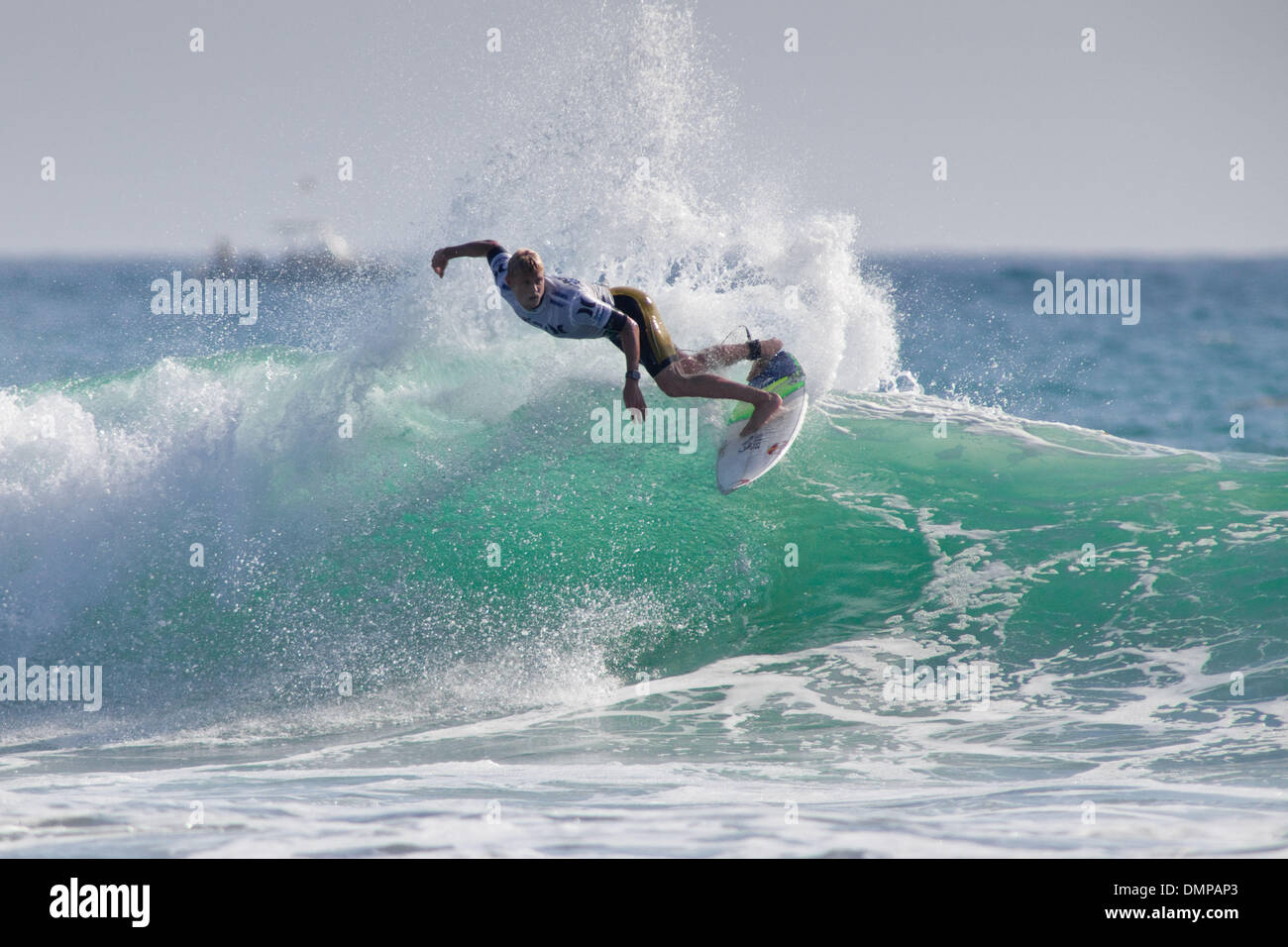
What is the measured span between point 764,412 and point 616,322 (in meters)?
1.60

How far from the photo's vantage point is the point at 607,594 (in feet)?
26.1

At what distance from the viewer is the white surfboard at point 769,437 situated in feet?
26.5

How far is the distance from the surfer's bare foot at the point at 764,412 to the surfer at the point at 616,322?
0.01 m

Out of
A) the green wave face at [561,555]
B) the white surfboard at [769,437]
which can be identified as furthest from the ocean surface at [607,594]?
the white surfboard at [769,437]

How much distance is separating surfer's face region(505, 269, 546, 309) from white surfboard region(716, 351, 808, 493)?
2148 millimetres

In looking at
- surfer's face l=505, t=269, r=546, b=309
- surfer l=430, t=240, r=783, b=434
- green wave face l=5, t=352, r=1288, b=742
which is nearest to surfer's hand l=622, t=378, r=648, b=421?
surfer l=430, t=240, r=783, b=434

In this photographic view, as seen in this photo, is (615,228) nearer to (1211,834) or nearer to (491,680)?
(491,680)

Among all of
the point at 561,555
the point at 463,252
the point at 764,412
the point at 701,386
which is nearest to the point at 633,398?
the point at 701,386

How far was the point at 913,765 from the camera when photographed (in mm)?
5812

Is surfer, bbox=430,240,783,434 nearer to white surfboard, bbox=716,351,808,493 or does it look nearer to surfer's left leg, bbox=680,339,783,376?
surfer's left leg, bbox=680,339,783,376

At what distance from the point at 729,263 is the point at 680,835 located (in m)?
6.15

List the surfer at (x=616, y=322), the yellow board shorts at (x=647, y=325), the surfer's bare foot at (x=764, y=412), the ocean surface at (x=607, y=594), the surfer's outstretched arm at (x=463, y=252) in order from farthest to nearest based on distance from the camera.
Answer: the surfer's bare foot at (x=764, y=412), the yellow board shorts at (x=647, y=325), the surfer's outstretched arm at (x=463, y=252), the surfer at (x=616, y=322), the ocean surface at (x=607, y=594)

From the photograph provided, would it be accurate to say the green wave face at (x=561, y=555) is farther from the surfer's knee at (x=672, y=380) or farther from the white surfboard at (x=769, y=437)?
the surfer's knee at (x=672, y=380)

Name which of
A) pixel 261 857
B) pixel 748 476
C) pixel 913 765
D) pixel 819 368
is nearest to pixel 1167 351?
pixel 819 368
